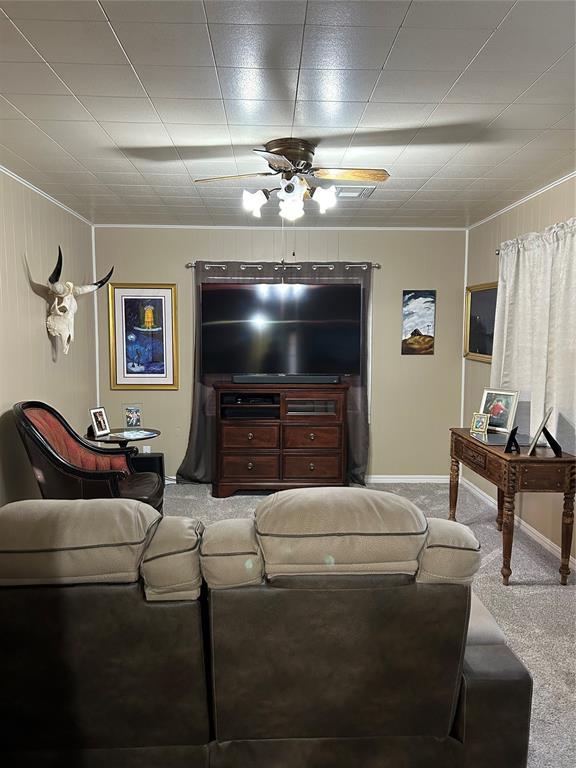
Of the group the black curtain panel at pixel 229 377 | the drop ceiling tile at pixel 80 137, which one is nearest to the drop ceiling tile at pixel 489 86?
the drop ceiling tile at pixel 80 137

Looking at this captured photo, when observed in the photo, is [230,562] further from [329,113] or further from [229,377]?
[229,377]

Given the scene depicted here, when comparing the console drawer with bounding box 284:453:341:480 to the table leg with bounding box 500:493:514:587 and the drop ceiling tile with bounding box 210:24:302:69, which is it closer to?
the table leg with bounding box 500:493:514:587

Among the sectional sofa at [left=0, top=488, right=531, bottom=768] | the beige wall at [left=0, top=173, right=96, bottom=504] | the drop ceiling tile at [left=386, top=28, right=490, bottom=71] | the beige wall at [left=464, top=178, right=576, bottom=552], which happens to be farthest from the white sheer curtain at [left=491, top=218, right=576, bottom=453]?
the beige wall at [left=0, top=173, right=96, bottom=504]

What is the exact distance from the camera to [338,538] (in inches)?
54.7

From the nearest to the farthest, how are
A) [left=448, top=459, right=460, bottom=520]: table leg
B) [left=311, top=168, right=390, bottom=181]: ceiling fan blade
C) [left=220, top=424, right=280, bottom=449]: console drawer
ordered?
[left=311, top=168, right=390, bottom=181]: ceiling fan blade
[left=448, top=459, right=460, bottom=520]: table leg
[left=220, top=424, right=280, bottom=449]: console drawer

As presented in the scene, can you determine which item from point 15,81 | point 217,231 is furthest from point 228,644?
point 217,231

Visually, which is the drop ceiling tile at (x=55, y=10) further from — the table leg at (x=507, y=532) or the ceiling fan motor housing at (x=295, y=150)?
the table leg at (x=507, y=532)

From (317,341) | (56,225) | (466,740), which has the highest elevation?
(56,225)

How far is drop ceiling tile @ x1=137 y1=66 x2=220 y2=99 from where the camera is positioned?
87.2 inches

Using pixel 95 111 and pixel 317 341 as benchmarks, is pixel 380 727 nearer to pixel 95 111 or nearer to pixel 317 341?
pixel 95 111

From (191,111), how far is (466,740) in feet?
8.83

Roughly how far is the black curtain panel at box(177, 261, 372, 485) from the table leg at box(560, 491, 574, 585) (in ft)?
8.06

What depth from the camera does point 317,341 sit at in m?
5.57

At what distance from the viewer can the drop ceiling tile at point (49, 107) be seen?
2.49m
